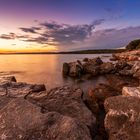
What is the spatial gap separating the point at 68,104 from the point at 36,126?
4.32 metres

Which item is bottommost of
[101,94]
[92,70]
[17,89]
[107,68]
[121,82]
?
[121,82]

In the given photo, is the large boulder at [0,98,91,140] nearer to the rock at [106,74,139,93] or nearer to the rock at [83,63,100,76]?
the rock at [106,74,139,93]

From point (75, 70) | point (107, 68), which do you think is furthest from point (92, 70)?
point (75, 70)

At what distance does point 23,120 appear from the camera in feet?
27.3

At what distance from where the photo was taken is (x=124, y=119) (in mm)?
9617

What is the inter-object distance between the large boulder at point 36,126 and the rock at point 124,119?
197 centimetres

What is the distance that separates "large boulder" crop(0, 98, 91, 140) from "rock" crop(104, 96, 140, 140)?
6.48ft

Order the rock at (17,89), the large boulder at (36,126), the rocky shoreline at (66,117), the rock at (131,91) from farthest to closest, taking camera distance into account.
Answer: the rock at (17,89), the rock at (131,91), the rocky shoreline at (66,117), the large boulder at (36,126)

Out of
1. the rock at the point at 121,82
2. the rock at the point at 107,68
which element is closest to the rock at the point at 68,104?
the rock at the point at 121,82

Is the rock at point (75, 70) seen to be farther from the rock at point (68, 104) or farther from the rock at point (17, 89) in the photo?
the rock at point (68, 104)

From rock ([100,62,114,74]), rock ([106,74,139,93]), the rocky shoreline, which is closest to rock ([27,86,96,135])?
the rocky shoreline

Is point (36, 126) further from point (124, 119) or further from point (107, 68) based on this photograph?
point (107, 68)

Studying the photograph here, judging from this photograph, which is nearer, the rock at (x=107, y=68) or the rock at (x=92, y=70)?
the rock at (x=92, y=70)

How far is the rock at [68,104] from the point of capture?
1054cm
